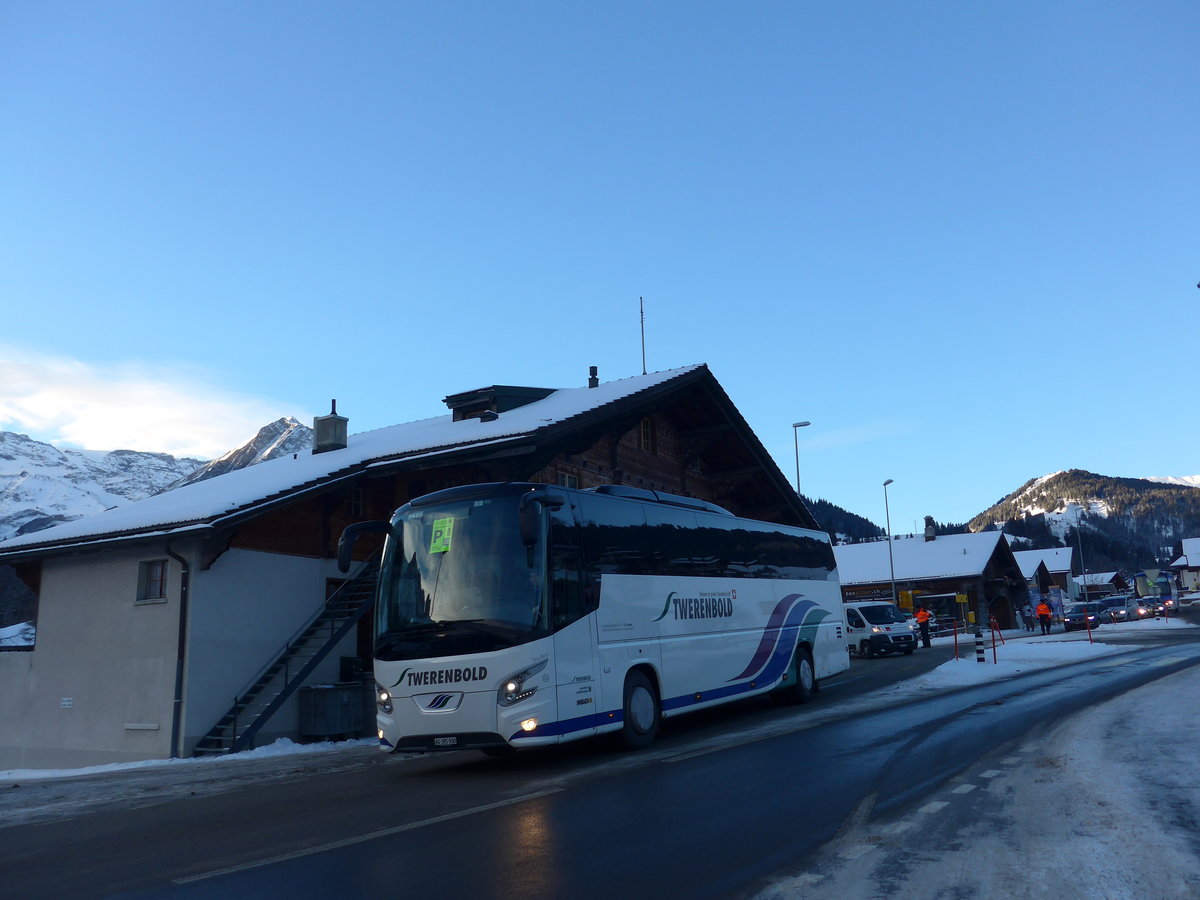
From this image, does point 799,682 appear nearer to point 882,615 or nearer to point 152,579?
point 152,579

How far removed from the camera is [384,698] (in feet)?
35.8

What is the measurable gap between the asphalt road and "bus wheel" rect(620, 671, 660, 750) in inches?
13.1

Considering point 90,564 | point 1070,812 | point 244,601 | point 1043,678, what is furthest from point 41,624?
point 1043,678

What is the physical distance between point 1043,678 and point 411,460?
14.3 metres

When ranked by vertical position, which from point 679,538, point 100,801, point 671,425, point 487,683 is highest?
point 671,425

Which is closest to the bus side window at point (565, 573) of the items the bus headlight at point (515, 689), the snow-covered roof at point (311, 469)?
the bus headlight at point (515, 689)

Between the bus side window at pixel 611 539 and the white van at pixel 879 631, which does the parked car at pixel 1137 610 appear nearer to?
the white van at pixel 879 631

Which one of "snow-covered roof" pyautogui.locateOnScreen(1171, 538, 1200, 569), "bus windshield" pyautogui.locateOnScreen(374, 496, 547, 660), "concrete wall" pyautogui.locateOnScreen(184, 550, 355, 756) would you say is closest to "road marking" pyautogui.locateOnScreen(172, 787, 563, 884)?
"bus windshield" pyautogui.locateOnScreen(374, 496, 547, 660)

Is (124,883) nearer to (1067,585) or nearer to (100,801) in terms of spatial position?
(100,801)

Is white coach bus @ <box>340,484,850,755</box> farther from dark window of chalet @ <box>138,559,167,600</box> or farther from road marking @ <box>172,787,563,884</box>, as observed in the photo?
dark window of chalet @ <box>138,559,167,600</box>

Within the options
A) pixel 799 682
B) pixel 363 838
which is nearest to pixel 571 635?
pixel 363 838

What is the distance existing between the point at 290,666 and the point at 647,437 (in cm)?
1173

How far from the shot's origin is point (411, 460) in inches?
745

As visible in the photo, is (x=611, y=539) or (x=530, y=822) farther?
(x=611, y=539)
